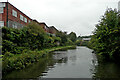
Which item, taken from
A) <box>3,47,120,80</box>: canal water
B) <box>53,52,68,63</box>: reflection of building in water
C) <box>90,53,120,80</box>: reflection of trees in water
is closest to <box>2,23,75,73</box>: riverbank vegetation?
<box>3,47,120,80</box>: canal water

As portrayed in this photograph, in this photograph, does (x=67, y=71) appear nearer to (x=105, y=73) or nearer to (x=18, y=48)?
(x=105, y=73)

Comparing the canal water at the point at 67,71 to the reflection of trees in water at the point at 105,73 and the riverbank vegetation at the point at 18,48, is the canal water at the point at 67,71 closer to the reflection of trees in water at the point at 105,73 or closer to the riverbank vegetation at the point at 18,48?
the reflection of trees in water at the point at 105,73

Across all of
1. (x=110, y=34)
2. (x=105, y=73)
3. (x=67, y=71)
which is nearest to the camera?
(x=105, y=73)

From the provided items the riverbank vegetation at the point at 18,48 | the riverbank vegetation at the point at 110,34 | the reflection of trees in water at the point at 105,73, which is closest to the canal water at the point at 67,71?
the reflection of trees in water at the point at 105,73

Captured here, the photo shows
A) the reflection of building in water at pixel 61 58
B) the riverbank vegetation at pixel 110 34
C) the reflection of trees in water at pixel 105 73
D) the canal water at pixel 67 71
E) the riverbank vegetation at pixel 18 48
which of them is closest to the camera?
the reflection of trees in water at pixel 105 73

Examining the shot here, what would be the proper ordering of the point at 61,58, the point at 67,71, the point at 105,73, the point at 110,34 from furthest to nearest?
the point at 61,58 → the point at 110,34 → the point at 67,71 → the point at 105,73

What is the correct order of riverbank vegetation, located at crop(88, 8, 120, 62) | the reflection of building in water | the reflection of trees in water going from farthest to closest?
the reflection of building in water < riverbank vegetation, located at crop(88, 8, 120, 62) < the reflection of trees in water

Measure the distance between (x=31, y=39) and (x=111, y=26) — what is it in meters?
13.3

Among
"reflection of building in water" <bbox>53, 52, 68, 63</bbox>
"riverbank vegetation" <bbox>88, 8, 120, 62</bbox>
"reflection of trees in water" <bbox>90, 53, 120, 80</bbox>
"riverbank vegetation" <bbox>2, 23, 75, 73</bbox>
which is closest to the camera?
"reflection of trees in water" <bbox>90, 53, 120, 80</bbox>

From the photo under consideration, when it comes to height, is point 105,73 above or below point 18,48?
below

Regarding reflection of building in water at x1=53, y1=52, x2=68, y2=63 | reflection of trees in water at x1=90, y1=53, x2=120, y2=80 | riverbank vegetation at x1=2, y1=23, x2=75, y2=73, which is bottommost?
reflection of trees in water at x1=90, y1=53, x2=120, y2=80

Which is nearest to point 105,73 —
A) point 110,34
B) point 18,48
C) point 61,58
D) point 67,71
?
point 67,71

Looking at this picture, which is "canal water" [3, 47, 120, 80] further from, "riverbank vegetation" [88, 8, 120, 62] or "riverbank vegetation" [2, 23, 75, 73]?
"riverbank vegetation" [88, 8, 120, 62]

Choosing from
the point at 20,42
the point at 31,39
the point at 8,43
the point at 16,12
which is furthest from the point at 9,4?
the point at 8,43
